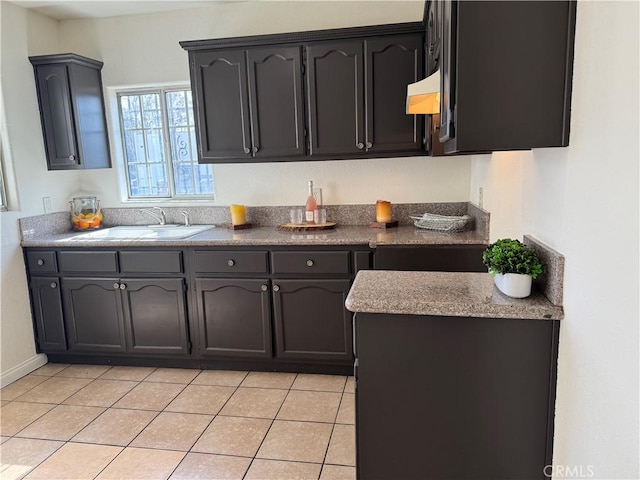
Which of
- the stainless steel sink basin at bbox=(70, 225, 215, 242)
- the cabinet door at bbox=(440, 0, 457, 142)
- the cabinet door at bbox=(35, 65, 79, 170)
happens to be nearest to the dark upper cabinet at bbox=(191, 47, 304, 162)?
the stainless steel sink basin at bbox=(70, 225, 215, 242)

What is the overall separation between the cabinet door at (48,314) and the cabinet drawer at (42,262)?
2.5 inches

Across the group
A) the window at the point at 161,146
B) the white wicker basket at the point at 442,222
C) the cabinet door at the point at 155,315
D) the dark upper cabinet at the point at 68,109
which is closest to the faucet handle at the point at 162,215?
the window at the point at 161,146

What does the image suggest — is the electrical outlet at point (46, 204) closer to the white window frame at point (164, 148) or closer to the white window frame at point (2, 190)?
the white window frame at point (2, 190)

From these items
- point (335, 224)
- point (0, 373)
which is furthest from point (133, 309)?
point (335, 224)

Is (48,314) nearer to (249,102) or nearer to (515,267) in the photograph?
(249,102)

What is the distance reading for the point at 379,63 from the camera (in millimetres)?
2820

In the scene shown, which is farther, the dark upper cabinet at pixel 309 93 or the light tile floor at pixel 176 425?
the dark upper cabinet at pixel 309 93

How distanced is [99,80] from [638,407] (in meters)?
3.81

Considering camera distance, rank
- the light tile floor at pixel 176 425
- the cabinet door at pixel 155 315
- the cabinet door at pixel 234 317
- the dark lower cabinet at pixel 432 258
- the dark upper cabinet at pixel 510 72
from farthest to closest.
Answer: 1. the cabinet door at pixel 155 315
2. the cabinet door at pixel 234 317
3. the dark lower cabinet at pixel 432 258
4. the light tile floor at pixel 176 425
5. the dark upper cabinet at pixel 510 72

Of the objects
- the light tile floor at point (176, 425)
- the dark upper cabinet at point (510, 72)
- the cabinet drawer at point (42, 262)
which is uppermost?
the dark upper cabinet at point (510, 72)

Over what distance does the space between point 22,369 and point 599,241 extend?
352 cm

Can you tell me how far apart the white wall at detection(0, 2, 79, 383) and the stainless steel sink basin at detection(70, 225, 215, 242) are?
42 cm

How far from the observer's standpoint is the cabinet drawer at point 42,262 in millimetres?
3138

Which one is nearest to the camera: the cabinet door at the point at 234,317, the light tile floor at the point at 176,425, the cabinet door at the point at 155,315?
the light tile floor at the point at 176,425
